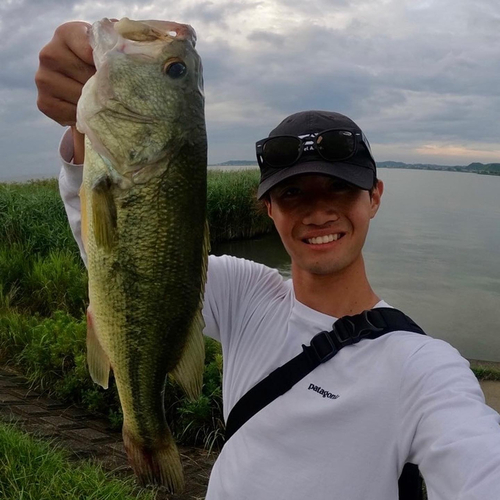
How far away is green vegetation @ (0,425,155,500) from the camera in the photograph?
318 centimetres

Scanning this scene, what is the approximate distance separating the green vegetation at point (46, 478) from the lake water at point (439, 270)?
28.6ft

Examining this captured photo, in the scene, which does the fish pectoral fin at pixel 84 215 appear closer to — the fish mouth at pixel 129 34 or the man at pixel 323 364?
the man at pixel 323 364

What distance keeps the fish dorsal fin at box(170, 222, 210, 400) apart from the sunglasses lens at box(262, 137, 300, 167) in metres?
0.44

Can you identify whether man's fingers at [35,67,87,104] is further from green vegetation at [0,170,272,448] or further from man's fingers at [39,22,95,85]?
green vegetation at [0,170,272,448]

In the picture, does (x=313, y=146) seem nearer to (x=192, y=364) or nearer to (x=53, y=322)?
(x=192, y=364)

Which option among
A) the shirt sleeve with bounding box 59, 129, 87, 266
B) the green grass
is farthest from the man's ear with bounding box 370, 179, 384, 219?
the green grass

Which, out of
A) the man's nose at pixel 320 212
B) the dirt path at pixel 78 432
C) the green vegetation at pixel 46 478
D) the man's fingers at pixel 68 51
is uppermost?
the man's fingers at pixel 68 51

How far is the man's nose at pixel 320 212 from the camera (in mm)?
2047

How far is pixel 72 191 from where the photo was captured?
2127 millimetres

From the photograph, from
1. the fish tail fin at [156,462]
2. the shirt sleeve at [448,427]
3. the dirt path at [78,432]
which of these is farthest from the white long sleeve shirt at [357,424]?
the dirt path at [78,432]

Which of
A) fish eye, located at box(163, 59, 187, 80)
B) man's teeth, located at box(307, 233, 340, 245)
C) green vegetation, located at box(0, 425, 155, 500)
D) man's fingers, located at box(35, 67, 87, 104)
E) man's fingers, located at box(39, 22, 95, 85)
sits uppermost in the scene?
man's fingers, located at box(39, 22, 95, 85)

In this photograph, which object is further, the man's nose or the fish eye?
the man's nose

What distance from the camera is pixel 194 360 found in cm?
205

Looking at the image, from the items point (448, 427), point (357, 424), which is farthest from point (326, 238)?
point (448, 427)
